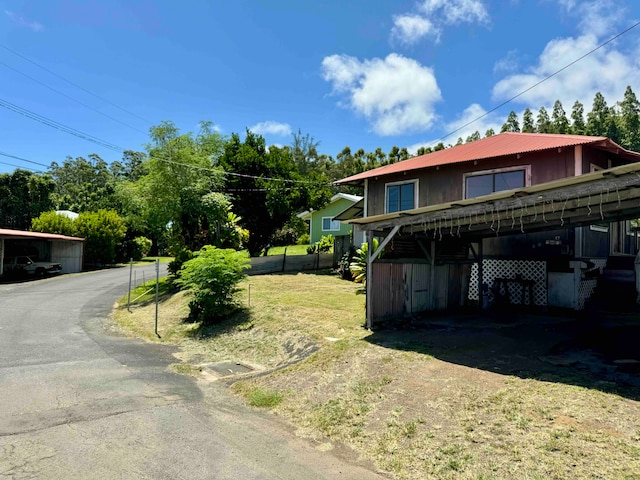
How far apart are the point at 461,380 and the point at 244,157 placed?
69.3ft

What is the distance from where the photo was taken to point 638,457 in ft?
12.3

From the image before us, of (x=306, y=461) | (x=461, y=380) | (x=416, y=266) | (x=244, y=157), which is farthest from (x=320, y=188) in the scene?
(x=306, y=461)

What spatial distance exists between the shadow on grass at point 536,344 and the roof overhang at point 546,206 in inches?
95.0

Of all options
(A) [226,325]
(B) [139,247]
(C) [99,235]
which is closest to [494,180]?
(A) [226,325]

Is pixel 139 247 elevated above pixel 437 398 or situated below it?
above

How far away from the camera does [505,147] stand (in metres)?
13.7

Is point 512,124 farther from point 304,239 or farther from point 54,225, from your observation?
point 54,225

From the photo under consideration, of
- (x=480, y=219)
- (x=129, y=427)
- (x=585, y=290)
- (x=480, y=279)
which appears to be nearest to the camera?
(x=129, y=427)

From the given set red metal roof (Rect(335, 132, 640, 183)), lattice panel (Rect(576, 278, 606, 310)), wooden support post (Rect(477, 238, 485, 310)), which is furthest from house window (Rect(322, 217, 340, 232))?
lattice panel (Rect(576, 278, 606, 310))

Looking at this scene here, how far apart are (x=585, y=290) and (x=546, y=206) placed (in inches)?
262

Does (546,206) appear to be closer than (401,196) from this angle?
Yes

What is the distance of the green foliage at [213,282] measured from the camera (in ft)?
39.5

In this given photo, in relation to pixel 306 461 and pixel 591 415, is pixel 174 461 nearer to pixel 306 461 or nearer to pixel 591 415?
pixel 306 461

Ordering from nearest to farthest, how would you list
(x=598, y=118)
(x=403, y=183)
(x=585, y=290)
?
1. (x=585, y=290)
2. (x=403, y=183)
3. (x=598, y=118)
